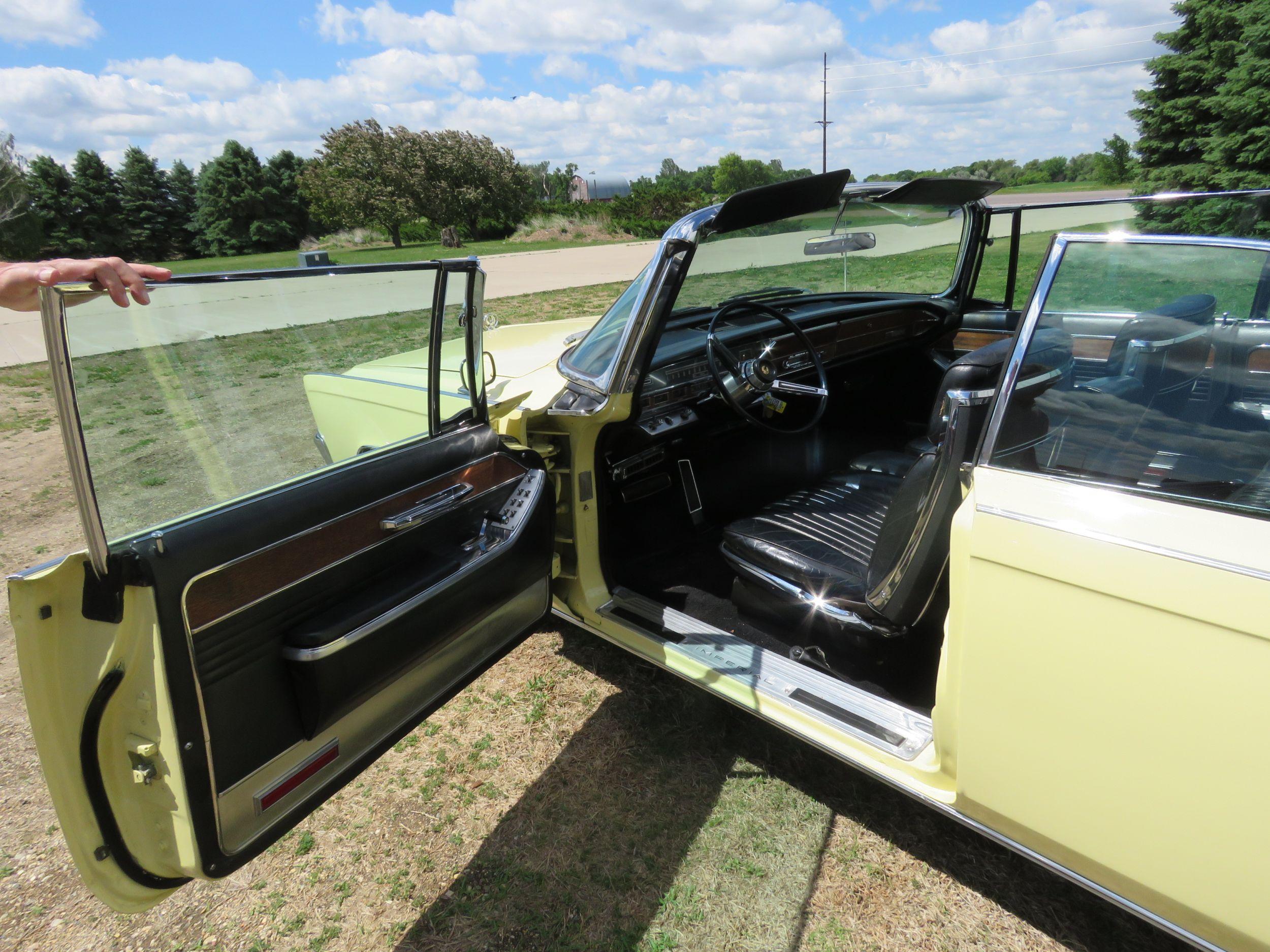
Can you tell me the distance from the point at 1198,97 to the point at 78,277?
1544cm

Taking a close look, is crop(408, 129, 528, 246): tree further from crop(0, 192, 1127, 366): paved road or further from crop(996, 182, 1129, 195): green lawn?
crop(0, 192, 1127, 366): paved road

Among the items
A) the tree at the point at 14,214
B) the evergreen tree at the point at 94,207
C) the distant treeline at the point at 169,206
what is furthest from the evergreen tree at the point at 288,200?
the tree at the point at 14,214

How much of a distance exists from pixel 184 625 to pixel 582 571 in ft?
4.51

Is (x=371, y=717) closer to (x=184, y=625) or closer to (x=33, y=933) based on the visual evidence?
(x=184, y=625)

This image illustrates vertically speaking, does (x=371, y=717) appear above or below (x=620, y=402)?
below

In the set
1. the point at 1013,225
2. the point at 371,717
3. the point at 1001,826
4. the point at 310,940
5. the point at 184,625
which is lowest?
the point at 310,940

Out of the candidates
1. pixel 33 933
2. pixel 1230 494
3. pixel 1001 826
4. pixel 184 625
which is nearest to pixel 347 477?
pixel 184 625

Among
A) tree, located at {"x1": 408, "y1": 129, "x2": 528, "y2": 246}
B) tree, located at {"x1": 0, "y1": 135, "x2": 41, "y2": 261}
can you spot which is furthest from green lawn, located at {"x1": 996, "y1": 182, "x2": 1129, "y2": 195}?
tree, located at {"x1": 0, "y1": 135, "x2": 41, "y2": 261}

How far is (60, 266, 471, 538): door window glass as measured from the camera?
129cm

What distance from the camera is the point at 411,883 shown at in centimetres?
205

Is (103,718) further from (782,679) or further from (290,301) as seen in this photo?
(782,679)

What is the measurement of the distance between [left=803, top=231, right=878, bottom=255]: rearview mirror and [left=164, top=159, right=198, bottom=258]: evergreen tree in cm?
4587

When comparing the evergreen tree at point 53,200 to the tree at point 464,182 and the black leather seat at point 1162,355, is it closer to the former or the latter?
the tree at point 464,182

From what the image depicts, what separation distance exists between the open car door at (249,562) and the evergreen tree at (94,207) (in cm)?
4534
